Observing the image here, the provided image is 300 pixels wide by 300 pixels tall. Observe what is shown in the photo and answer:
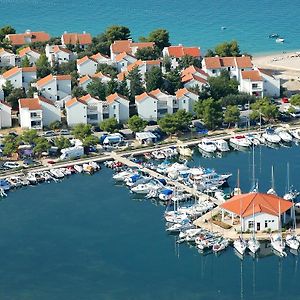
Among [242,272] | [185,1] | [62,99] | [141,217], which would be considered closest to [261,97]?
[62,99]

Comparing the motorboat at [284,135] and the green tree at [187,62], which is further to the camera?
the green tree at [187,62]

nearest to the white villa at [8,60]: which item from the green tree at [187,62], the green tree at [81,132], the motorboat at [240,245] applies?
the green tree at [187,62]

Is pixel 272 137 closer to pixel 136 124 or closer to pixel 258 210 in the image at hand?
pixel 136 124

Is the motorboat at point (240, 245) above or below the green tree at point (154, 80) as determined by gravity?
below

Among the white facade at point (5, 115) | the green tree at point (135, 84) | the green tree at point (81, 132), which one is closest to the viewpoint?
the green tree at point (81, 132)

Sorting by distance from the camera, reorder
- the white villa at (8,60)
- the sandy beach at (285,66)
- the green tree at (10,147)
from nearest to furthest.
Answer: the green tree at (10,147)
the sandy beach at (285,66)
the white villa at (8,60)

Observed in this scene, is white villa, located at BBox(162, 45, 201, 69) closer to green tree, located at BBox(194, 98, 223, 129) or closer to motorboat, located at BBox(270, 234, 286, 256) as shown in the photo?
green tree, located at BBox(194, 98, 223, 129)

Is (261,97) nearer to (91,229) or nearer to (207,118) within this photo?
(207,118)

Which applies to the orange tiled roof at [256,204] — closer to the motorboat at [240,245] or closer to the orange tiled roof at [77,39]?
the motorboat at [240,245]
